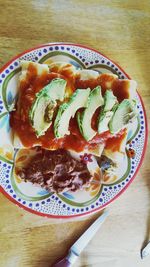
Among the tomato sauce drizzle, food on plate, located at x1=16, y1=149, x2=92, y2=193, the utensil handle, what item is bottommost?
the utensil handle

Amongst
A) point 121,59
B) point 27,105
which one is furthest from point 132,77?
point 27,105

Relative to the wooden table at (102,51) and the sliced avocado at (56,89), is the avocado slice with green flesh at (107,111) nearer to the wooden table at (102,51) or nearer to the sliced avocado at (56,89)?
the sliced avocado at (56,89)

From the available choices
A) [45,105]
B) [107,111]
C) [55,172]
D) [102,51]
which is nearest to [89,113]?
[107,111]

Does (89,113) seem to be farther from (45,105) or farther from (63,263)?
(63,263)

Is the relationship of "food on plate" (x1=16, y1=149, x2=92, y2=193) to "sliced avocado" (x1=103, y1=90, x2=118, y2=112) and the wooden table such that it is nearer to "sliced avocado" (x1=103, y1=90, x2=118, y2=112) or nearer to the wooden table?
the wooden table

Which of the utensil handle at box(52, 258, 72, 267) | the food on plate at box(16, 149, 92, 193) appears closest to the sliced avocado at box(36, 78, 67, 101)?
the food on plate at box(16, 149, 92, 193)

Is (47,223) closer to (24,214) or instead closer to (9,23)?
(24,214)

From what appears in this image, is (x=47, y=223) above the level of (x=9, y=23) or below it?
below

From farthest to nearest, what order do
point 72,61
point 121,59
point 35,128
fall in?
point 121,59
point 72,61
point 35,128
